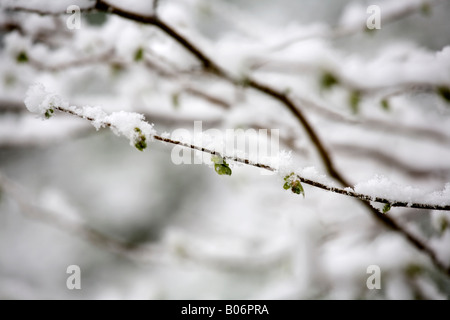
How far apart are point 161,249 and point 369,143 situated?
136cm

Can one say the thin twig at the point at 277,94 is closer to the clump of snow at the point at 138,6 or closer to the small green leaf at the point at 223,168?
the clump of snow at the point at 138,6

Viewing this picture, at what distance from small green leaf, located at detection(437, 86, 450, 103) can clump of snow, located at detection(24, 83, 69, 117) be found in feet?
3.76

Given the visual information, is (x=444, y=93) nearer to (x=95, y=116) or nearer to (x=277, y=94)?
(x=277, y=94)

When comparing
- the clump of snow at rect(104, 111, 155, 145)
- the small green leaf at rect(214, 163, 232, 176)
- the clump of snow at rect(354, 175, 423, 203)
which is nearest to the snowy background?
the clump of snow at rect(354, 175, 423, 203)

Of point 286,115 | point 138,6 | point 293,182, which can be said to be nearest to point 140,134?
point 293,182

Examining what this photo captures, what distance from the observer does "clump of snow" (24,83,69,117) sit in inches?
24.1

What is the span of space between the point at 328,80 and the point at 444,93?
16.1 inches

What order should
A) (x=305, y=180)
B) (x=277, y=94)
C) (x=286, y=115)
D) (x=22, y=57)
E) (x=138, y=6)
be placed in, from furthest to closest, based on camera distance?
(x=286, y=115), (x=22, y=57), (x=277, y=94), (x=138, y=6), (x=305, y=180)

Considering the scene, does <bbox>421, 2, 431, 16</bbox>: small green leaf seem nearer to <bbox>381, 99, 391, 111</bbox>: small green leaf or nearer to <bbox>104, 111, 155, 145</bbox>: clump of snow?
<bbox>381, 99, 391, 111</bbox>: small green leaf

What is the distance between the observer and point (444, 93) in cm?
108

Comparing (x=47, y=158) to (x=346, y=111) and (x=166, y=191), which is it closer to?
(x=166, y=191)

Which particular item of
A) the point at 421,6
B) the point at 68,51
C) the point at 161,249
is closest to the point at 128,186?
the point at 161,249

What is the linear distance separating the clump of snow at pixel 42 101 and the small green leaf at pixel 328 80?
1027 mm

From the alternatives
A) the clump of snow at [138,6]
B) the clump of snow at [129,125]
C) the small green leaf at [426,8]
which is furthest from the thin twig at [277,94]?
the small green leaf at [426,8]
